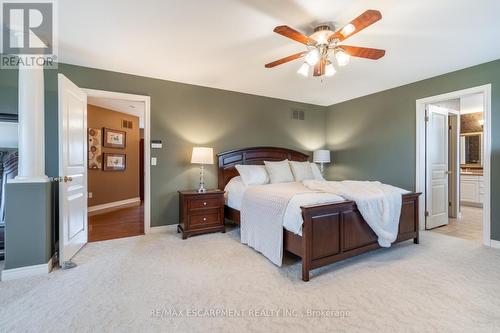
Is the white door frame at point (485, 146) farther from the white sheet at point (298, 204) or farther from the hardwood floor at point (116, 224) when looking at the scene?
the hardwood floor at point (116, 224)

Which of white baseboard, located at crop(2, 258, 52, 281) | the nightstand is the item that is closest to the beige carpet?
white baseboard, located at crop(2, 258, 52, 281)

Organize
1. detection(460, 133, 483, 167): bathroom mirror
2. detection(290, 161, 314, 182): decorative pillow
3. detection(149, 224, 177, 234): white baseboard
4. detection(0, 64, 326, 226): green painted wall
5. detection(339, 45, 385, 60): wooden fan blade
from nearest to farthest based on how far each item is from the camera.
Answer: detection(339, 45, 385, 60): wooden fan blade
detection(0, 64, 326, 226): green painted wall
detection(149, 224, 177, 234): white baseboard
detection(290, 161, 314, 182): decorative pillow
detection(460, 133, 483, 167): bathroom mirror

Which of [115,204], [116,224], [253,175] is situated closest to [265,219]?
[253,175]

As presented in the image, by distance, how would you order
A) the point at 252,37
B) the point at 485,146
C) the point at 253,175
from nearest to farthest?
the point at 252,37
the point at 485,146
the point at 253,175

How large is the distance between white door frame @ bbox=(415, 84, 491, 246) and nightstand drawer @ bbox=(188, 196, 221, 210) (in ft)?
11.0

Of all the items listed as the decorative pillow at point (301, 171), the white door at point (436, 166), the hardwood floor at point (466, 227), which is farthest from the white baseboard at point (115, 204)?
the hardwood floor at point (466, 227)

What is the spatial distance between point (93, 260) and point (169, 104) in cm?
250

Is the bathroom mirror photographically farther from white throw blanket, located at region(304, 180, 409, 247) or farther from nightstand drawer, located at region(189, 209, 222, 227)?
nightstand drawer, located at region(189, 209, 222, 227)

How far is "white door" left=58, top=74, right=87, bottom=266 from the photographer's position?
258cm

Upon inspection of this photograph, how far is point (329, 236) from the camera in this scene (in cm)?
242

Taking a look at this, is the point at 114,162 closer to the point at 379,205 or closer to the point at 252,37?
the point at 252,37

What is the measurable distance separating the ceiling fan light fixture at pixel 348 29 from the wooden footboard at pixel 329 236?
157cm

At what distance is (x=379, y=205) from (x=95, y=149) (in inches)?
227

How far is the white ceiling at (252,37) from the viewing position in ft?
6.89
